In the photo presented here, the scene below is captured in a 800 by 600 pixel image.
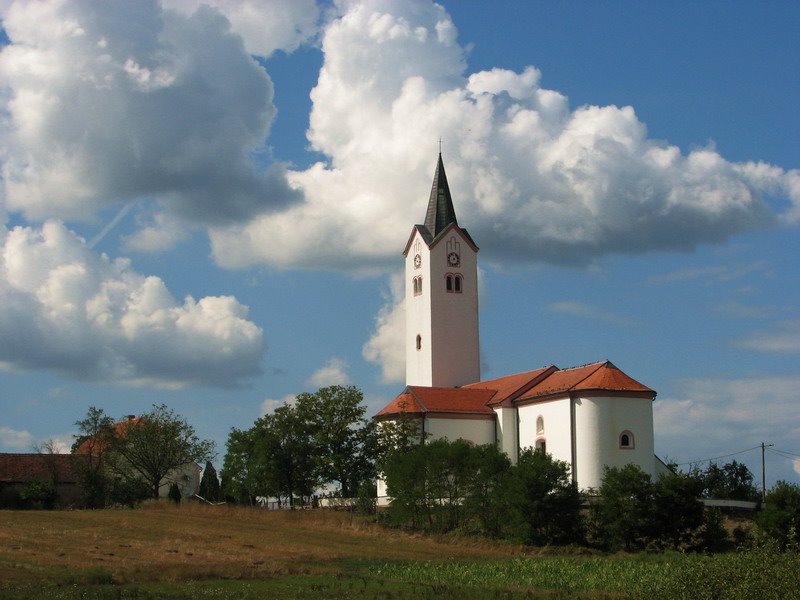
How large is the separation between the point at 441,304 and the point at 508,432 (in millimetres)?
13939

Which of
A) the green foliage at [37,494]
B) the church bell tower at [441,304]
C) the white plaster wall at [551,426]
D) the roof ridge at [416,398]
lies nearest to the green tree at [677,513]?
the white plaster wall at [551,426]

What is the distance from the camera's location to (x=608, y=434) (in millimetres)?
61062

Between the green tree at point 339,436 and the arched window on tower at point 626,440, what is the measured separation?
51.9 feet

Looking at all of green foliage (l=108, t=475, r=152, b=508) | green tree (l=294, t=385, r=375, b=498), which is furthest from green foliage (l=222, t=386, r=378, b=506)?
green foliage (l=108, t=475, r=152, b=508)

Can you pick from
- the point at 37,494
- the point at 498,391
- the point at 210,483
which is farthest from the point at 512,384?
the point at 37,494

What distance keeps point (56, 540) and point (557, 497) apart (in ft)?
Answer: 79.1

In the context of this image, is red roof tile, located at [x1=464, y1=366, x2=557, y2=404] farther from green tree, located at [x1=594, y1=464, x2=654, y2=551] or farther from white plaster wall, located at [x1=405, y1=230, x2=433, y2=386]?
green tree, located at [x1=594, y1=464, x2=654, y2=551]

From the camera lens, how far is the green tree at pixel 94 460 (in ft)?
254

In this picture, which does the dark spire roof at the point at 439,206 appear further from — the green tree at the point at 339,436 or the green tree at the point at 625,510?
the green tree at the point at 625,510

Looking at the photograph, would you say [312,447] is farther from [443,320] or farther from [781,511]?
[781,511]

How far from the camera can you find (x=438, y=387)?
76.1 m

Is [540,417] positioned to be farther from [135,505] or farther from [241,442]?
[135,505]

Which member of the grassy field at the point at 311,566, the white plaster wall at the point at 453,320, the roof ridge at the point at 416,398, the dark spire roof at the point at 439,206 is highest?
the dark spire roof at the point at 439,206

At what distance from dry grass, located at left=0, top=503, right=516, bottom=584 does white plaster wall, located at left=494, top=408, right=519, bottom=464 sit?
1282 cm
